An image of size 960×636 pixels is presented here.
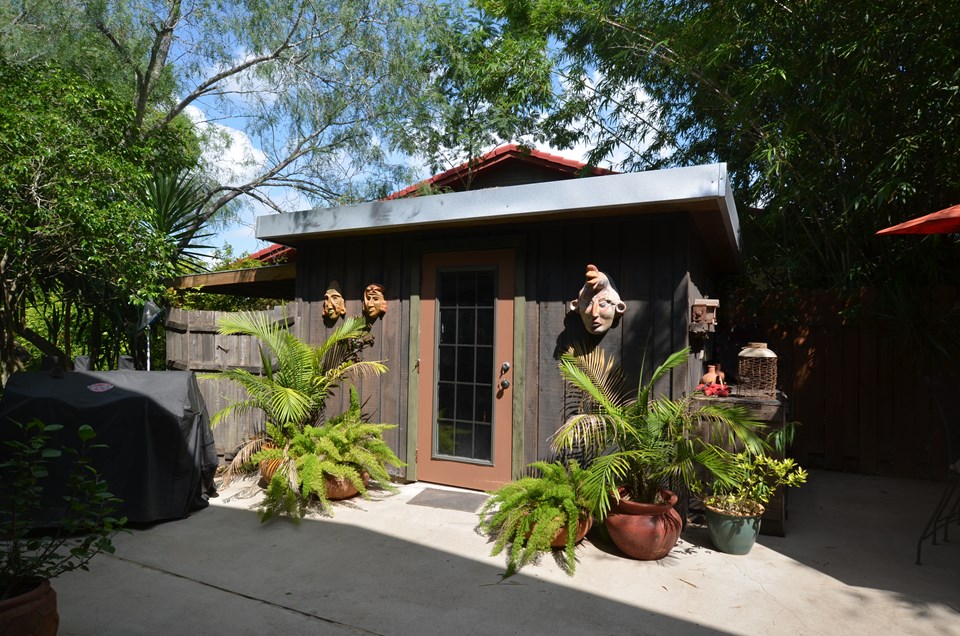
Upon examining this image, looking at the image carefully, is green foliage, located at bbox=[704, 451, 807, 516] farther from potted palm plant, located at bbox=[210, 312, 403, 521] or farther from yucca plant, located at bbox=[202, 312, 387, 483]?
yucca plant, located at bbox=[202, 312, 387, 483]

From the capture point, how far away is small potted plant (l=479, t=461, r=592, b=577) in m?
2.93

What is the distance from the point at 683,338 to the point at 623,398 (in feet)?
1.82

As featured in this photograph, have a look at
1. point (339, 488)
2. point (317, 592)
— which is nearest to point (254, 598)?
point (317, 592)

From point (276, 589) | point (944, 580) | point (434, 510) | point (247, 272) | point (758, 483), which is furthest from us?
point (247, 272)

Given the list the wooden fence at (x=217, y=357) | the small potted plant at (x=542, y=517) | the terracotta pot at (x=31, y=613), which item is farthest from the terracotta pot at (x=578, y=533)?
the wooden fence at (x=217, y=357)

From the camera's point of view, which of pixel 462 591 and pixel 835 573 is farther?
pixel 835 573

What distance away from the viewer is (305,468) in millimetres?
3635

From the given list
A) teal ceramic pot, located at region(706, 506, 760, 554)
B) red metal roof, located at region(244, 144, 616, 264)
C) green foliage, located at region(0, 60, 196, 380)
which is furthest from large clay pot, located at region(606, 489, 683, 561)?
red metal roof, located at region(244, 144, 616, 264)

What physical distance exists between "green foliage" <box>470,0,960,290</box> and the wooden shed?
1.26 meters

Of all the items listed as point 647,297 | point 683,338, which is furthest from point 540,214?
point 683,338

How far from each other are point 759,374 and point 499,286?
6.12ft

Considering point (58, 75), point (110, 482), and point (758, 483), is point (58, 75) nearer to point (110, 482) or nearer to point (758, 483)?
point (110, 482)

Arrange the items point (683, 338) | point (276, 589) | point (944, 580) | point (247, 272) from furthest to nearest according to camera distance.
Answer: point (247, 272)
point (683, 338)
point (944, 580)
point (276, 589)

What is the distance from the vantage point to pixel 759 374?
145 inches
